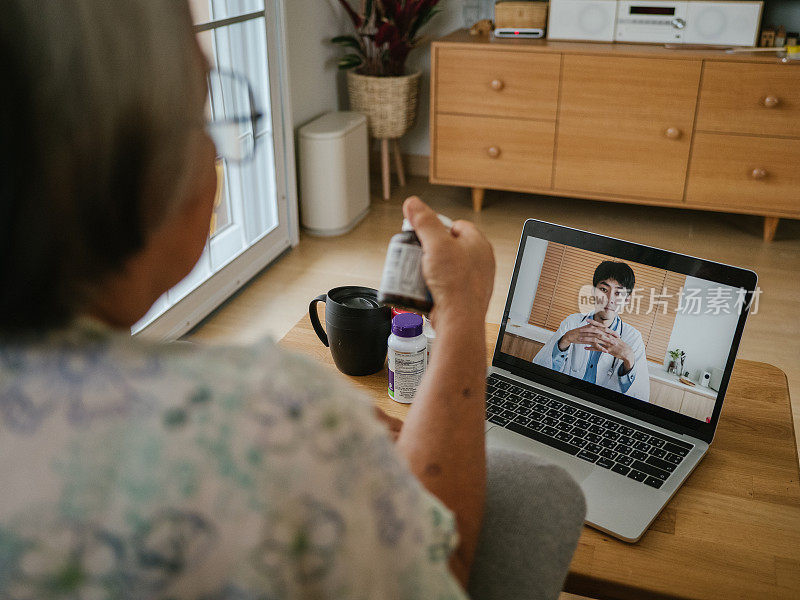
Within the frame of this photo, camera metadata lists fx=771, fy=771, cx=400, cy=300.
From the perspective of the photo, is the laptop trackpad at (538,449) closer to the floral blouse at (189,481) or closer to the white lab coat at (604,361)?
the white lab coat at (604,361)

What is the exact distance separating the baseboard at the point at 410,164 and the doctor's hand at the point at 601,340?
2.78m

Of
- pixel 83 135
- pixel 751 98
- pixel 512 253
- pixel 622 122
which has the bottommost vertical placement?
pixel 512 253

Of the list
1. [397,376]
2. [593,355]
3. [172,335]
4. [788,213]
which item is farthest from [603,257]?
[788,213]

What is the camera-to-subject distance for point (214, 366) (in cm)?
44

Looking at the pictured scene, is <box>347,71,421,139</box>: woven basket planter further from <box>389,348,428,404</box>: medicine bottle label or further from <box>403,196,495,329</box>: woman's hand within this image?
<box>403,196,495,329</box>: woman's hand

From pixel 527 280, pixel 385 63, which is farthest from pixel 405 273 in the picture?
pixel 385 63

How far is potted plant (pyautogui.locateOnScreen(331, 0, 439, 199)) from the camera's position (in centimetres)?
312

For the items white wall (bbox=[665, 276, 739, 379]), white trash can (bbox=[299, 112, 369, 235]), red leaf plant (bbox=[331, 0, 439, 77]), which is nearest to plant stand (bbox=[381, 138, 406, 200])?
white trash can (bbox=[299, 112, 369, 235])

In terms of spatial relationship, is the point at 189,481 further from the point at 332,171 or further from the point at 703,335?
the point at 332,171

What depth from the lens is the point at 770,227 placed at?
297 cm

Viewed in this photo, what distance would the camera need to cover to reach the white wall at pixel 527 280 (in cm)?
118

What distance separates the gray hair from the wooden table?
0.60 m

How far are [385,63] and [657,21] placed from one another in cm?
110

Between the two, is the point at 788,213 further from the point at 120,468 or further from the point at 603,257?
the point at 120,468
